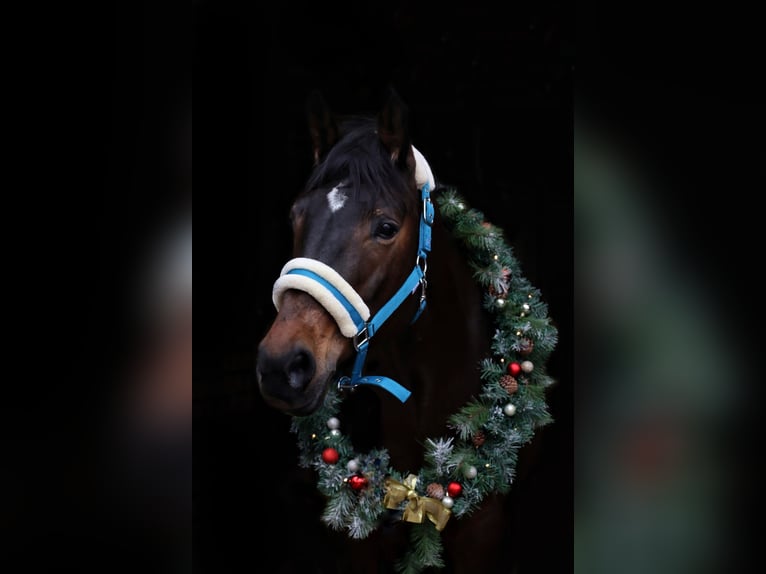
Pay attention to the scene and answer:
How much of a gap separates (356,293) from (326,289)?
0.09 metres

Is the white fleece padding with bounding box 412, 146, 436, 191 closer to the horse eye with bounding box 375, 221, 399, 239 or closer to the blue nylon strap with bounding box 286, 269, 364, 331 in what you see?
the horse eye with bounding box 375, 221, 399, 239

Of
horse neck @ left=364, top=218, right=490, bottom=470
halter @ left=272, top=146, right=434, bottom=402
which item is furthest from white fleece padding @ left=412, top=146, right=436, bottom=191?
horse neck @ left=364, top=218, right=490, bottom=470

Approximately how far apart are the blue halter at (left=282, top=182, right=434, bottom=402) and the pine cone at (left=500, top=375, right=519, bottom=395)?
0.37 meters

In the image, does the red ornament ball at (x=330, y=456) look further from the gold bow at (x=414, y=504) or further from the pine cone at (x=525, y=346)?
the pine cone at (x=525, y=346)

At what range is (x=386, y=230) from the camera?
171 centimetres

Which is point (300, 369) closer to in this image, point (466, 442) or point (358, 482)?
point (358, 482)

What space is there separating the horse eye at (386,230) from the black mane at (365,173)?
57 mm

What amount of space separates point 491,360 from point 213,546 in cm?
138

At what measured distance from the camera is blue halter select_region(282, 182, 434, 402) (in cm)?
158

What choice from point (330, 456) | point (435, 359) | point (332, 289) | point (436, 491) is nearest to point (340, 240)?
point (332, 289)

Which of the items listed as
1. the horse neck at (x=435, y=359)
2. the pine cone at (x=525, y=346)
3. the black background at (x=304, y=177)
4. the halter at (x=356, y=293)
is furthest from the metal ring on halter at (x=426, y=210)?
the black background at (x=304, y=177)
